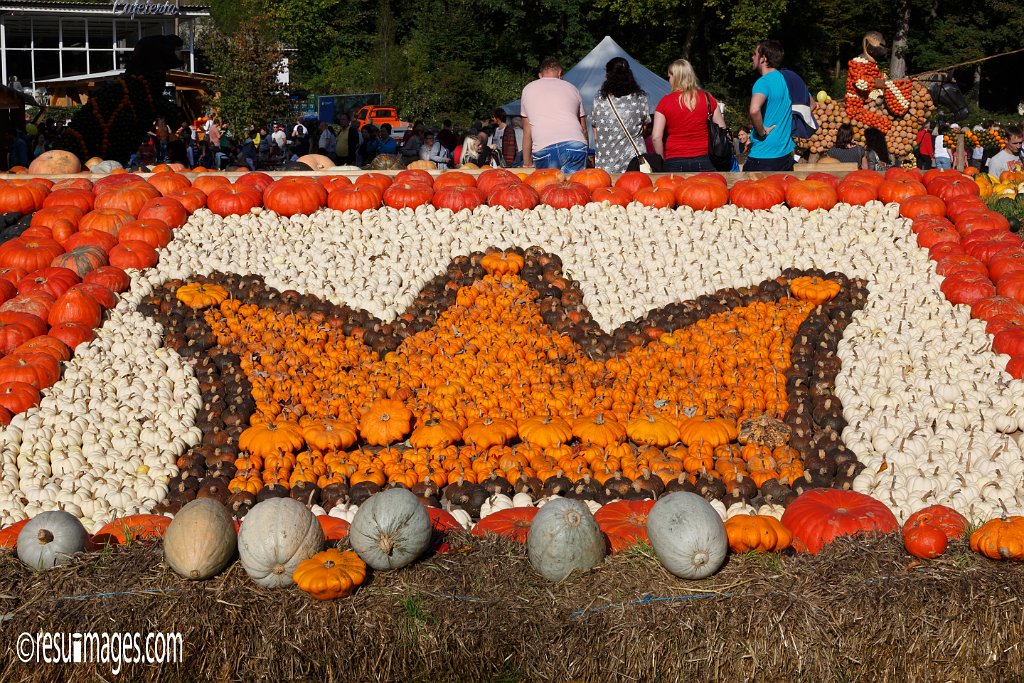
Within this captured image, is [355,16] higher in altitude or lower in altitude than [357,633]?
higher

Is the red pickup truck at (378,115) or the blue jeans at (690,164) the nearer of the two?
the blue jeans at (690,164)

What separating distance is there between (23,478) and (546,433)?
119 inches

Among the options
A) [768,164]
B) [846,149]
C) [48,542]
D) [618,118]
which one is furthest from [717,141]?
[48,542]

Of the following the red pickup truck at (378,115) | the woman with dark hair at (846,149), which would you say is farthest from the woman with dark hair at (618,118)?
the red pickup truck at (378,115)

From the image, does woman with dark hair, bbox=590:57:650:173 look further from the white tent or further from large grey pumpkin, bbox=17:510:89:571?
the white tent

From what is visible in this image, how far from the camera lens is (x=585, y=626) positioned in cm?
452

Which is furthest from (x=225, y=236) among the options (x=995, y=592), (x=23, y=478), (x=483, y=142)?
(x=483, y=142)

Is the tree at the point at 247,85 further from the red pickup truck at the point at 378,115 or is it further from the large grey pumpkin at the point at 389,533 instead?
the large grey pumpkin at the point at 389,533

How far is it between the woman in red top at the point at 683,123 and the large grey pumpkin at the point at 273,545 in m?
6.50

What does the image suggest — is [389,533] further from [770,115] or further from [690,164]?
[770,115]

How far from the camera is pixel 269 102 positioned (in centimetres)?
2727

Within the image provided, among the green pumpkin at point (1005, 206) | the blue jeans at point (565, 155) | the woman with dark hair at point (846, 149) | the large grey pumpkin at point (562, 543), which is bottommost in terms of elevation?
the large grey pumpkin at point (562, 543)

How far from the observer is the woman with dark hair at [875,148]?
11969 mm

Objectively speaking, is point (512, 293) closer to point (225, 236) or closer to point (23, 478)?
point (225, 236)
